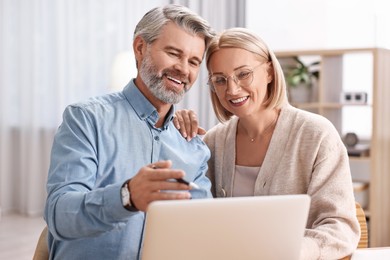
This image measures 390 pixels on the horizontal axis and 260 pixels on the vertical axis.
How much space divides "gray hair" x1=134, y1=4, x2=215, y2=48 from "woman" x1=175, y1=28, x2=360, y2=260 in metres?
0.11

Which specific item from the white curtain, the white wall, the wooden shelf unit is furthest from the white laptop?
the white curtain

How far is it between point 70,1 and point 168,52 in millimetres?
3916

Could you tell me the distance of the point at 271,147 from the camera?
1.94 meters

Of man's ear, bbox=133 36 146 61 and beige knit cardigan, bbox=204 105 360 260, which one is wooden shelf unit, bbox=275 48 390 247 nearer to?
beige knit cardigan, bbox=204 105 360 260

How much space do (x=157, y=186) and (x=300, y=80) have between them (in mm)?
3767

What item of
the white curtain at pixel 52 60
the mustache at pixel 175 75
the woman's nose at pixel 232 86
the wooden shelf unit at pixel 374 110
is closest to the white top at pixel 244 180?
the woman's nose at pixel 232 86

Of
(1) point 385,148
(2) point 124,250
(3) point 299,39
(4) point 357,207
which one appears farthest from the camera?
(3) point 299,39

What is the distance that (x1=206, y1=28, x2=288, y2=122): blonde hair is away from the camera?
1.88 m

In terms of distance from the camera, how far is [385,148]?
4.44 meters

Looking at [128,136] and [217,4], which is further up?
[217,4]

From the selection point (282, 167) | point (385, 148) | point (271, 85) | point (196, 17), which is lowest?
point (385, 148)

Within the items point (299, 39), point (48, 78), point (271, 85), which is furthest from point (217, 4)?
point (271, 85)

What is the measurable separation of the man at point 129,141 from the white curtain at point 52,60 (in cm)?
357

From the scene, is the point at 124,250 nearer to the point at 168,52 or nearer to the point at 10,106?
the point at 168,52
